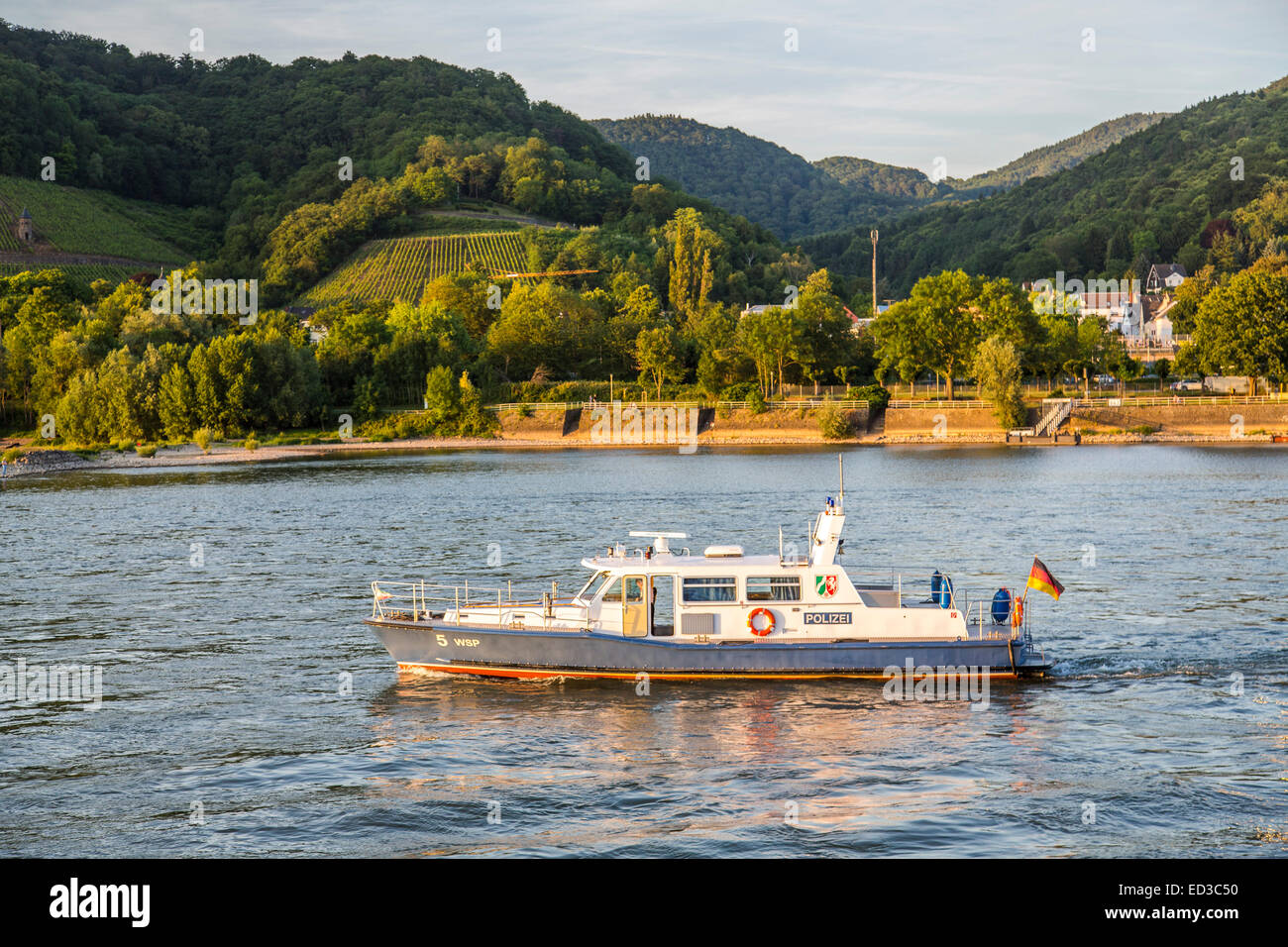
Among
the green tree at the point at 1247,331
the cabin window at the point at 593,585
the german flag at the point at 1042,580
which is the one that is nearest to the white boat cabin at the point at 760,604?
the cabin window at the point at 593,585

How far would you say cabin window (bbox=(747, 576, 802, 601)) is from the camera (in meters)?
30.9

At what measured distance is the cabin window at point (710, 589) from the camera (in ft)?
101

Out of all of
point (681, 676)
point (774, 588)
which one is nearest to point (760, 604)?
point (774, 588)

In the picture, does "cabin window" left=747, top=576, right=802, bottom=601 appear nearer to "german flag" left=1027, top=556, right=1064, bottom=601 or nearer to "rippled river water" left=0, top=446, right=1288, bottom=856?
"rippled river water" left=0, top=446, right=1288, bottom=856

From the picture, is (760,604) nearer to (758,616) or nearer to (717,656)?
(758,616)

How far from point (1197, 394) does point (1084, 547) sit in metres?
94.1

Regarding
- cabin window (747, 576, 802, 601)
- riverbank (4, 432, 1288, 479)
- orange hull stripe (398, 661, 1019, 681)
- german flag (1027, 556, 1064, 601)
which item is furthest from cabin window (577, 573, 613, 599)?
riverbank (4, 432, 1288, 479)

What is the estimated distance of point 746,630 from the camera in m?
30.8

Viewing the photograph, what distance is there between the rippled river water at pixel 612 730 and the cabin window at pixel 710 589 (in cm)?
231

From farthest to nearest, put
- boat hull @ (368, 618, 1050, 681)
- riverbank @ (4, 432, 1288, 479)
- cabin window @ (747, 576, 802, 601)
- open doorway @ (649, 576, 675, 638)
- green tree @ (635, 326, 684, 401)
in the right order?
green tree @ (635, 326, 684, 401)
riverbank @ (4, 432, 1288, 479)
open doorway @ (649, 576, 675, 638)
cabin window @ (747, 576, 802, 601)
boat hull @ (368, 618, 1050, 681)

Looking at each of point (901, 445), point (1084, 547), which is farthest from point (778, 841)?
point (901, 445)

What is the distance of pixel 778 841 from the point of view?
20734 millimetres

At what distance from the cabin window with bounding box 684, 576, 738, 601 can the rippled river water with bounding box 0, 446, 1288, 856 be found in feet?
7.59

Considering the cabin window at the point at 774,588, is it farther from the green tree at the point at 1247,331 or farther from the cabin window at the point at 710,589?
the green tree at the point at 1247,331
